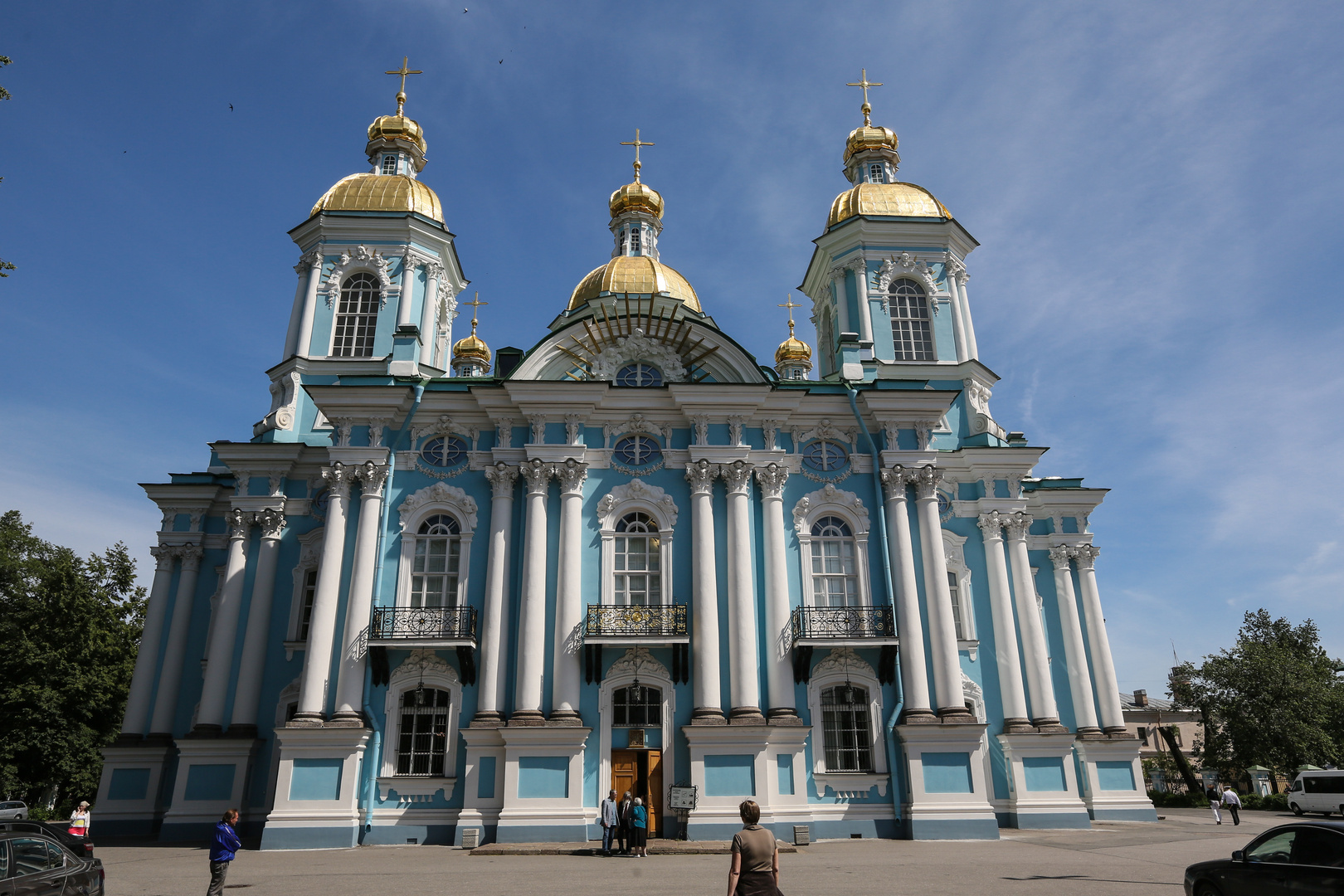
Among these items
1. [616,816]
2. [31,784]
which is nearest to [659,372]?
[616,816]

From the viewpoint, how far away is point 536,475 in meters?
19.6

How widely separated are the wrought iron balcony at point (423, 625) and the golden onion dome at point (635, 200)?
51.1 ft

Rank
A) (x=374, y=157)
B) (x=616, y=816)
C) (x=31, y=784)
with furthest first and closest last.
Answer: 1. (x=31, y=784)
2. (x=374, y=157)
3. (x=616, y=816)

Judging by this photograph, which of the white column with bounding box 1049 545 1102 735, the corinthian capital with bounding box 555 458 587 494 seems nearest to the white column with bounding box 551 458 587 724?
the corinthian capital with bounding box 555 458 587 494

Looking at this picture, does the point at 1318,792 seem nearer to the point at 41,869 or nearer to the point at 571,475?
the point at 571,475

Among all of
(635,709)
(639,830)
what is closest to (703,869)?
(639,830)

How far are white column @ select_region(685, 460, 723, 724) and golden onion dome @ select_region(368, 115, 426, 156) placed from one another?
16268mm

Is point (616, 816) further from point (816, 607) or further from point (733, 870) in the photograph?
point (733, 870)

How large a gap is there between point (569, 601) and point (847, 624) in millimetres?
6219

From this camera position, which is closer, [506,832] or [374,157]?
[506,832]

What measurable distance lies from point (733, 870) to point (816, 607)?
45.2 ft

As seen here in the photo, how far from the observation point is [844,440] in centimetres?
2092

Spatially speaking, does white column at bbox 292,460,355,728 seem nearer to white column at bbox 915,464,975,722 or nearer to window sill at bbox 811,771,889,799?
window sill at bbox 811,771,889,799

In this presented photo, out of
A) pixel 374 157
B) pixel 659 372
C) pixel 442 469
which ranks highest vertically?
pixel 374 157
